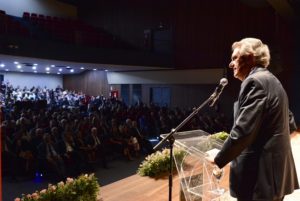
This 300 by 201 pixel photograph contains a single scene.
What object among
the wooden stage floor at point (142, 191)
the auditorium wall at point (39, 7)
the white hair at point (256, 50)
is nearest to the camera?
the white hair at point (256, 50)

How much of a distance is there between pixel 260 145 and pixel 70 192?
212 cm

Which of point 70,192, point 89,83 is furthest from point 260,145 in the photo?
point 89,83

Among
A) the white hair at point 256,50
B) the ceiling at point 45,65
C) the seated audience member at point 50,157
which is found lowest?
the seated audience member at point 50,157

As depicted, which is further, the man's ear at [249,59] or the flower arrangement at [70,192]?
the flower arrangement at [70,192]

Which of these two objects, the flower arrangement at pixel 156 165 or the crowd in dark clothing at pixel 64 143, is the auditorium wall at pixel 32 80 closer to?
the crowd in dark clothing at pixel 64 143

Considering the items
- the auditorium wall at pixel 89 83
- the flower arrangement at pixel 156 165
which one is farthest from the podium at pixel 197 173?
the auditorium wall at pixel 89 83

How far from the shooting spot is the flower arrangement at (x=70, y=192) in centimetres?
300

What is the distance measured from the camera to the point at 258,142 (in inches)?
63.4

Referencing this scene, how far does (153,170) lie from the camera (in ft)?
14.1

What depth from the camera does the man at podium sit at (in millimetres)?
1535

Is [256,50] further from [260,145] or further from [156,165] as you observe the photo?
[156,165]

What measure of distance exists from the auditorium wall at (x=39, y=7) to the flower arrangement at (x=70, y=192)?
47.5ft

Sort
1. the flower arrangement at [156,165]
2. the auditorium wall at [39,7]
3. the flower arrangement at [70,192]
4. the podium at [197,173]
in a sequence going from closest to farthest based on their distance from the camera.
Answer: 1. the podium at [197,173]
2. the flower arrangement at [70,192]
3. the flower arrangement at [156,165]
4. the auditorium wall at [39,7]

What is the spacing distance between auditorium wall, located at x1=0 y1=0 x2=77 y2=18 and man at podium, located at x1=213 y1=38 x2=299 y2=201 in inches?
635
